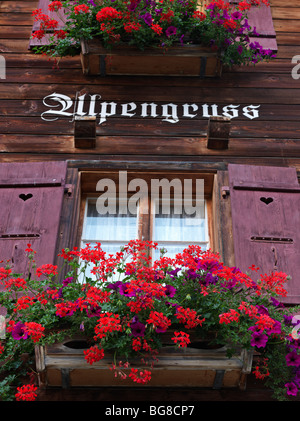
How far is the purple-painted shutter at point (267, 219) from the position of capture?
5.06 m

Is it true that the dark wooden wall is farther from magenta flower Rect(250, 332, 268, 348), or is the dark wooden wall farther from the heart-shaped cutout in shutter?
magenta flower Rect(250, 332, 268, 348)

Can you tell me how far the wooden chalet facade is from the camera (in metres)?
5.18

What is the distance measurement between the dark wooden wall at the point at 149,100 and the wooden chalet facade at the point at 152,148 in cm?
1

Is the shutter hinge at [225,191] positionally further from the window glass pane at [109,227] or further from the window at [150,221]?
the window glass pane at [109,227]

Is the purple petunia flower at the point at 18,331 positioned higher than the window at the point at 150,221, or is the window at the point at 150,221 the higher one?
the window at the point at 150,221

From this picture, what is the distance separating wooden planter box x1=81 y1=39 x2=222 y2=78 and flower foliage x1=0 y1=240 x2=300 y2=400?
290cm

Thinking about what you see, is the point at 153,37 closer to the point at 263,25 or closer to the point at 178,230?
the point at 263,25

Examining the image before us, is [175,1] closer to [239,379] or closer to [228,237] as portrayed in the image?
[228,237]

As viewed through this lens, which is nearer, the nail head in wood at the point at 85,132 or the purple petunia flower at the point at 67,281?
the purple petunia flower at the point at 67,281

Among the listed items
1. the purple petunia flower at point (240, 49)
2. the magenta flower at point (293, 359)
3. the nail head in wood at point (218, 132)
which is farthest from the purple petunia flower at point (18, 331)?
the purple petunia flower at point (240, 49)

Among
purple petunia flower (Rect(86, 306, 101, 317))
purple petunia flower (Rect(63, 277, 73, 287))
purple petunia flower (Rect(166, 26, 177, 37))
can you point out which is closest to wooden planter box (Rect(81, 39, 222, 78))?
purple petunia flower (Rect(166, 26, 177, 37))

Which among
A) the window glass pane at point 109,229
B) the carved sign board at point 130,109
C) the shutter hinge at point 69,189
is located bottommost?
the window glass pane at point 109,229

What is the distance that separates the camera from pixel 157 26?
20.8ft

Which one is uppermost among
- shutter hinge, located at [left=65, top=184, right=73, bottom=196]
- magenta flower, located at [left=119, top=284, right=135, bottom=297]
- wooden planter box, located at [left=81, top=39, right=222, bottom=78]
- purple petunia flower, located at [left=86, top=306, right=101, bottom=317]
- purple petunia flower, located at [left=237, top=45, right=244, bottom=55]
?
purple petunia flower, located at [left=237, top=45, right=244, bottom=55]
